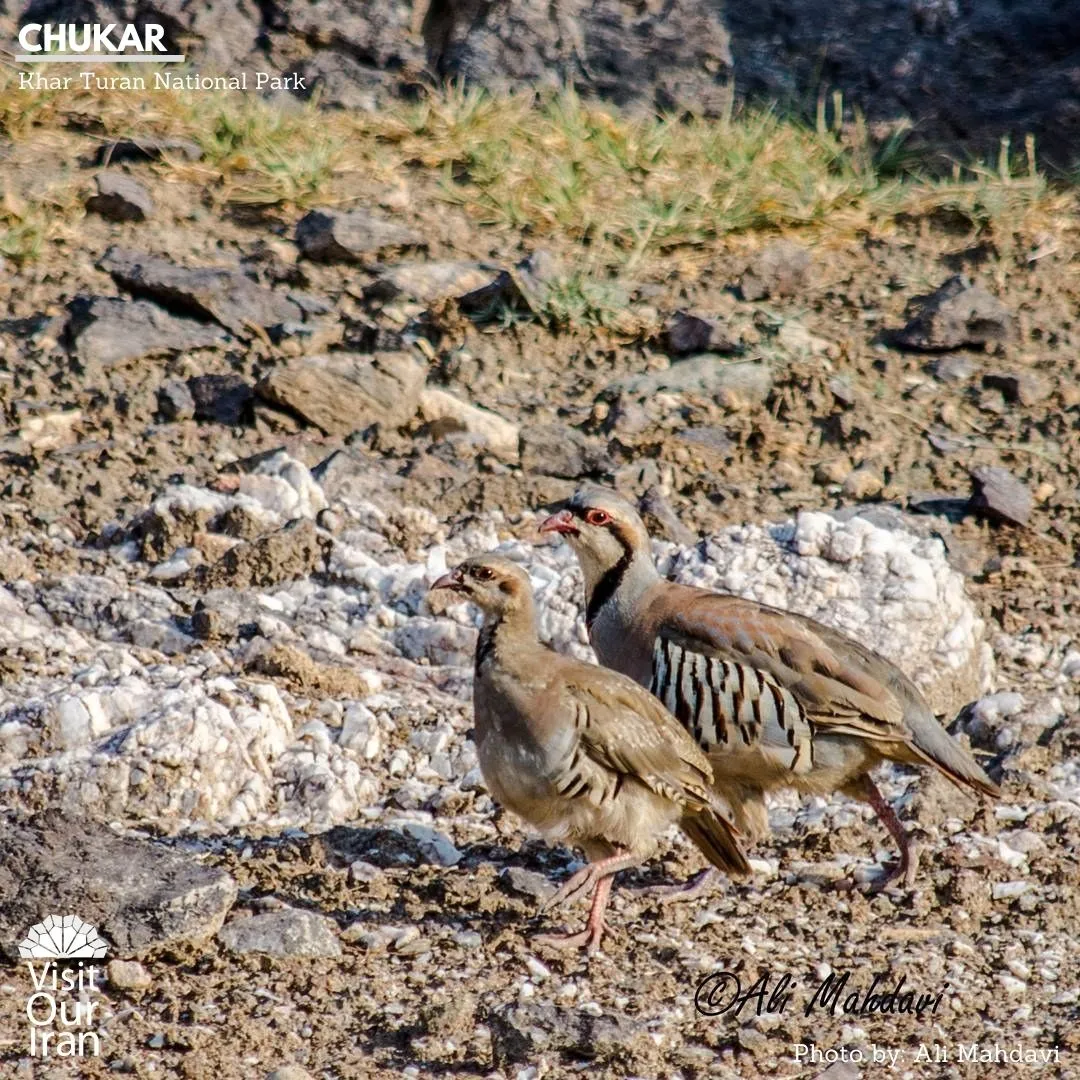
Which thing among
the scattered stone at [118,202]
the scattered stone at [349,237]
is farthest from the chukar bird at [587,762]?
the scattered stone at [118,202]

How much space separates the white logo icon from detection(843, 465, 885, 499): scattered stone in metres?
4.07

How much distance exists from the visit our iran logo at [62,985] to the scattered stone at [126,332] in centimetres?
395

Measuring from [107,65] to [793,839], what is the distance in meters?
7.02

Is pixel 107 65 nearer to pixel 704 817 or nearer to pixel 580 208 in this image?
pixel 580 208

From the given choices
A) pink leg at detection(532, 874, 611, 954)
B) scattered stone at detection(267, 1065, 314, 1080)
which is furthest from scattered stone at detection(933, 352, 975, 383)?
scattered stone at detection(267, 1065, 314, 1080)

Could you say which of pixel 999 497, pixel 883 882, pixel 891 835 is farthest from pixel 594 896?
pixel 999 497

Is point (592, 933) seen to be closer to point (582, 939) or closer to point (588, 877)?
point (582, 939)

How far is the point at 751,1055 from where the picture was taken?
4.20m

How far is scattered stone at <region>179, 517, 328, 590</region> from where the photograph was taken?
642 cm

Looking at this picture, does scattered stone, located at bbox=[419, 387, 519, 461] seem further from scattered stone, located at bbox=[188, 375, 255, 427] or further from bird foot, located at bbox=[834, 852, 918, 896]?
bird foot, located at bbox=[834, 852, 918, 896]

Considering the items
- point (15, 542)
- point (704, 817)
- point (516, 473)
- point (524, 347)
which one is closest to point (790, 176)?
point (524, 347)

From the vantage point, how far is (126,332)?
26.1 ft

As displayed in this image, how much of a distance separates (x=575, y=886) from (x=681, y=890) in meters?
0.51

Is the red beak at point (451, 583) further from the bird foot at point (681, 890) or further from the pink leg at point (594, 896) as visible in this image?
the bird foot at point (681, 890)
